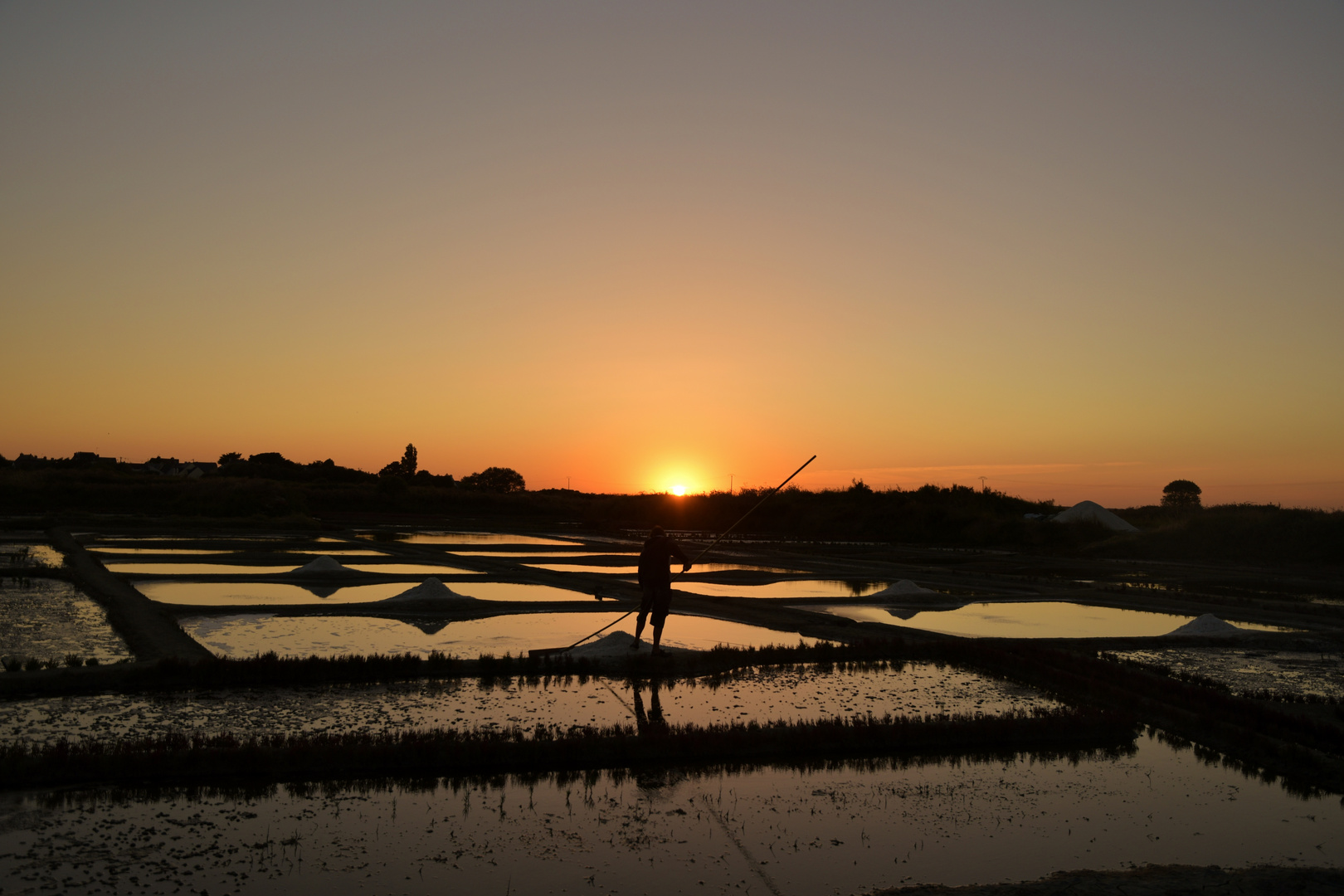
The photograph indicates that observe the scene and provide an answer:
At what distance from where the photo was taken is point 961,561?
37281 millimetres

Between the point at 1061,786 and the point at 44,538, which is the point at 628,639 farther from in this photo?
the point at 44,538

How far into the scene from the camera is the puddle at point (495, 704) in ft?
28.5

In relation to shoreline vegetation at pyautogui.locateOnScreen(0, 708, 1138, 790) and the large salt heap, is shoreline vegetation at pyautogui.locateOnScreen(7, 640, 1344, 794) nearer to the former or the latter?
shoreline vegetation at pyautogui.locateOnScreen(0, 708, 1138, 790)

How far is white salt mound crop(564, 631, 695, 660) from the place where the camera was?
12664 millimetres

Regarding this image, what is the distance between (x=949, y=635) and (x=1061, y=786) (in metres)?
8.85

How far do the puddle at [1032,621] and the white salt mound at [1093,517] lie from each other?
105 feet

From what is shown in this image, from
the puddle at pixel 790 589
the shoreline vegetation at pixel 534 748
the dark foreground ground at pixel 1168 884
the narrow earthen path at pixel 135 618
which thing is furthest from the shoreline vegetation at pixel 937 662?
the puddle at pixel 790 589

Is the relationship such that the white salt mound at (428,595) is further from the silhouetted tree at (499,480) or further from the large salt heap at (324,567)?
the silhouetted tree at (499,480)

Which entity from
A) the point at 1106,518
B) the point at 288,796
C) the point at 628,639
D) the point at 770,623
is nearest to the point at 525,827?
the point at 288,796

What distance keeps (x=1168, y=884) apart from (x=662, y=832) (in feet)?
10.5

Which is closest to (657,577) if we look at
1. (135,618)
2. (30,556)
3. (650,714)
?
(650,714)

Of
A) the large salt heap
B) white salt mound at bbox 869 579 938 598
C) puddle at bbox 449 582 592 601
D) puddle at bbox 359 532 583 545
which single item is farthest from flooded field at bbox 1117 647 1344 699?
puddle at bbox 359 532 583 545

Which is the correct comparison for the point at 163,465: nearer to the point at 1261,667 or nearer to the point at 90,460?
the point at 90,460

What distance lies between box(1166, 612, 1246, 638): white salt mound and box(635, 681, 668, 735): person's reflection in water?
10.8 metres
